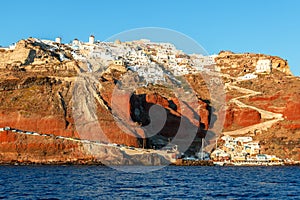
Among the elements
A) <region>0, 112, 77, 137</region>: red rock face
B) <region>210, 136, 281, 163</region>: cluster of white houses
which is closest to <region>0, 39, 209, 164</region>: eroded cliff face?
<region>0, 112, 77, 137</region>: red rock face

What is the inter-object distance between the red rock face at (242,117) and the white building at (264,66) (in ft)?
170

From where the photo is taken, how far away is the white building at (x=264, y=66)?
185 m

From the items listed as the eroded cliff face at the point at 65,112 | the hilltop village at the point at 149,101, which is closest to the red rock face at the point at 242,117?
the hilltop village at the point at 149,101

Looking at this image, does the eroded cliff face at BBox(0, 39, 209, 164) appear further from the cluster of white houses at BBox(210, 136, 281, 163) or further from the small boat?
the small boat

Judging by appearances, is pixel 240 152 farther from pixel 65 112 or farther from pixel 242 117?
pixel 65 112

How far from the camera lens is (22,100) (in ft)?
330

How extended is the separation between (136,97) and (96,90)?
1399 cm

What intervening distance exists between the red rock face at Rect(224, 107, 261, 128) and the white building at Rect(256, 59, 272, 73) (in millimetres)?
51950

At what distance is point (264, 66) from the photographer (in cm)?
18650

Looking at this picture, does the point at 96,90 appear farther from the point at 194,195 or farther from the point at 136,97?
the point at 194,195

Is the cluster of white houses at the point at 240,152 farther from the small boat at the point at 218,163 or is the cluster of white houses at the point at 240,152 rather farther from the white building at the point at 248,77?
the white building at the point at 248,77

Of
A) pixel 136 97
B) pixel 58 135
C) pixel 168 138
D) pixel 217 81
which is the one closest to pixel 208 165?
pixel 168 138

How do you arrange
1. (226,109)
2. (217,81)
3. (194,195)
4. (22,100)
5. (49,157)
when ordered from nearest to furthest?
1. (194,195)
2. (49,157)
3. (22,100)
4. (226,109)
5. (217,81)

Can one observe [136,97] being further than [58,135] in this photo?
Yes
